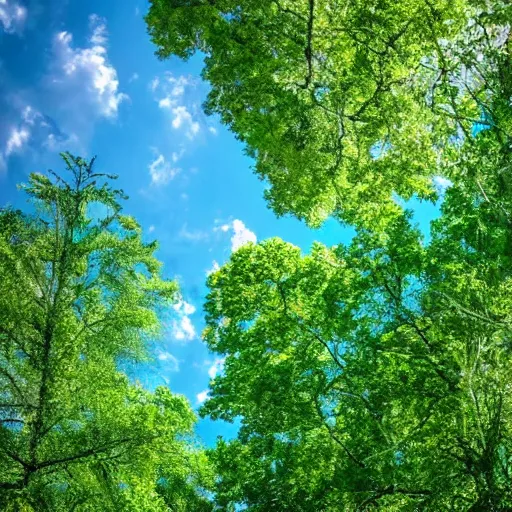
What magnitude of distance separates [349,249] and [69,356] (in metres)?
5.22

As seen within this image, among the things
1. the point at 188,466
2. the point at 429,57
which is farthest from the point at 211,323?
the point at 429,57

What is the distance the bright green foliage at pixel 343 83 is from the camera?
652 centimetres

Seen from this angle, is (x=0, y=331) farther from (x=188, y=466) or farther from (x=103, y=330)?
(x=188, y=466)

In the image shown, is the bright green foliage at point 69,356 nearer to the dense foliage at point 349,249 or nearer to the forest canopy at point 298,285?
the forest canopy at point 298,285

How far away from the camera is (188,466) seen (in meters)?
11.4

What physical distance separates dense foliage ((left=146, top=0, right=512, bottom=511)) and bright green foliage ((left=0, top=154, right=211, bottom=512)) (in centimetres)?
178

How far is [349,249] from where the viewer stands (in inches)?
332

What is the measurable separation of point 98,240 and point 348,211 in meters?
4.78

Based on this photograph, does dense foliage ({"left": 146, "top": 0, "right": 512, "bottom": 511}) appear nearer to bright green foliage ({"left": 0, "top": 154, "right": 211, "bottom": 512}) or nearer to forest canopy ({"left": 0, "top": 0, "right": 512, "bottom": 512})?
forest canopy ({"left": 0, "top": 0, "right": 512, "bottom": 512})

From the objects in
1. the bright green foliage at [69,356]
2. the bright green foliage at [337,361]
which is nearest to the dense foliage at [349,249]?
the bright green foliage at [337,361]

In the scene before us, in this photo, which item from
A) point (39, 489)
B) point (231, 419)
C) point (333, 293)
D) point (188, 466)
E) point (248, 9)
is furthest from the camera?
point (188, 466)

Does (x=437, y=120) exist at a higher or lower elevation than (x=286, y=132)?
lower

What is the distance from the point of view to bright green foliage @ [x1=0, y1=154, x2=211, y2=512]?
713 centimetres

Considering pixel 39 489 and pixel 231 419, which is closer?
pixel 39 489
